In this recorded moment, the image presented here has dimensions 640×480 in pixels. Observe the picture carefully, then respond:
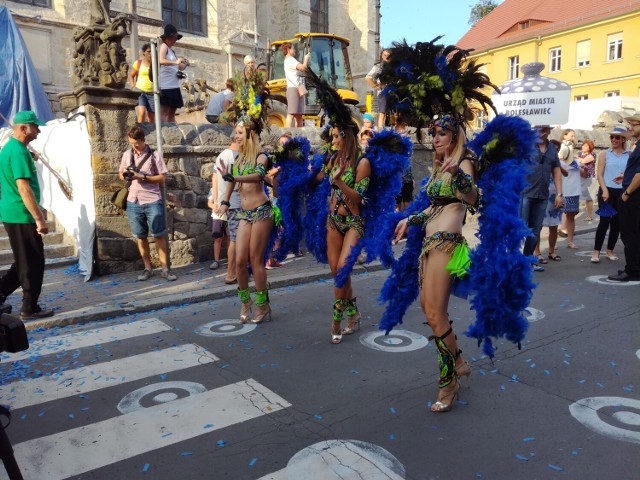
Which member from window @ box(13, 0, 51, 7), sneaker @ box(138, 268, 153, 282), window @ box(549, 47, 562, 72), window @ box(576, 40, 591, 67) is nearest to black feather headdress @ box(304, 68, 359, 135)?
sneaker @ box(138, 268, 153, 282)

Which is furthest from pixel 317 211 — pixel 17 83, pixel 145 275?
pixel 17 83

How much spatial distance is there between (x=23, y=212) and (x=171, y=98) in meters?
4.03

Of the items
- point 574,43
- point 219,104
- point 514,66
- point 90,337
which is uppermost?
point 574,43

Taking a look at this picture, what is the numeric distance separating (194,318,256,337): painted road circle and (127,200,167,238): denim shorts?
2.34 m

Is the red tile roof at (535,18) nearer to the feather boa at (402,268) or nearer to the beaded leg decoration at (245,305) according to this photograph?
the beaded leg decoration at (245,305)

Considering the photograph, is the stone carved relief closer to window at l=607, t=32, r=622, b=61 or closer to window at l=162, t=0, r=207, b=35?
window at l=162, t=0, r=207, b=35

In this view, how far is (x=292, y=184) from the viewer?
558cm

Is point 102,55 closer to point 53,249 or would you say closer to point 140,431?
point 53,249

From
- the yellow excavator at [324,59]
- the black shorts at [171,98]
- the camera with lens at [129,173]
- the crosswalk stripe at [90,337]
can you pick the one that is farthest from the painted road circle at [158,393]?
the yellow excavator at [324,59]

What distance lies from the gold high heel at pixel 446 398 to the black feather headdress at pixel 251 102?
10.6 ft

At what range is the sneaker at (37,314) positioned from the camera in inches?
229

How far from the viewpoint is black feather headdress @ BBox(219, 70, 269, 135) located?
18.1ft

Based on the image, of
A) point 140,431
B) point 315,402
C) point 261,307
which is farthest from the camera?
point 261,307

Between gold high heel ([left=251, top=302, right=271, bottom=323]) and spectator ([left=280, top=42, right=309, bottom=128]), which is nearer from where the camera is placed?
gold high heel ([left=251, top=302, right=271, bottom=323])
